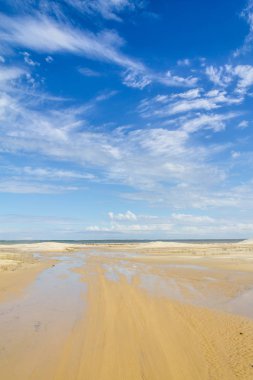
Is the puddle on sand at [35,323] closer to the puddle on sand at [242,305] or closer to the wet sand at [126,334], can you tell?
the wet sand at [126,334]

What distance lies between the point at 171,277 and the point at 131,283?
500cm

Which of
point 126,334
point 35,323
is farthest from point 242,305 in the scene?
point 35,323

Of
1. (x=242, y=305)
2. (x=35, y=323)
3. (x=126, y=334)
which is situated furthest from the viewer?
(x=242, y=305)

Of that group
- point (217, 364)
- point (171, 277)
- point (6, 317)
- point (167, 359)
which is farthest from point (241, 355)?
point (171, 277)

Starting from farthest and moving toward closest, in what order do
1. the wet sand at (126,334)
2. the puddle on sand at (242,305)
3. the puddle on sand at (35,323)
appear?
the puddle on sand at (242,305), the puddle on sand at (35,323), the wet sand at (126,334)

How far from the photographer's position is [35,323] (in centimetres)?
1199

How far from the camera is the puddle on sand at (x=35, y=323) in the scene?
861 cm

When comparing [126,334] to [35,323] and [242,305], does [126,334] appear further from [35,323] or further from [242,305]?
[242,305]

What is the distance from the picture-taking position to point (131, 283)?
2197 centimetres

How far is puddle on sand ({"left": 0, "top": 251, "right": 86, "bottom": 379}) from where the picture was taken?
861cm

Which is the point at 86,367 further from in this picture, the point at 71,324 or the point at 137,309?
the point at 137,309

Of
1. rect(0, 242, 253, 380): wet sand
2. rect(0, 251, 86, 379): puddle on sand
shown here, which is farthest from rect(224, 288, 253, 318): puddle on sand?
rect(0, 251, 86, 379): puddle on sand

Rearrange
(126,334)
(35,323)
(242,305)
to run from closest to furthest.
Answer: (126,334)
(35,323)
(242,305)

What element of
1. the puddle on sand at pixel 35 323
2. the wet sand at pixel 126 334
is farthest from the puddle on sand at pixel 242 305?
the puddle on sand at pixel 35 323
